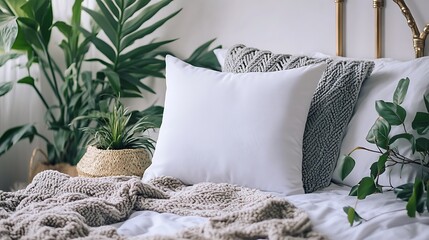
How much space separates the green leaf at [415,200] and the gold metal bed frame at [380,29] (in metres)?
0.78

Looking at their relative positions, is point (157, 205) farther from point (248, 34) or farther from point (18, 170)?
point (18, 170)

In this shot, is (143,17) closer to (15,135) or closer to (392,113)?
(15,135)

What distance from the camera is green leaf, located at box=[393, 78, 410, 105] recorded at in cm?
211

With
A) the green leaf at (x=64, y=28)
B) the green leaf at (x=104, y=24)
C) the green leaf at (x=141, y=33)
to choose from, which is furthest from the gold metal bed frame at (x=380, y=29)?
the green leaf at (x=64, y=28)

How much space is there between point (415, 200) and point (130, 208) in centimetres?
75

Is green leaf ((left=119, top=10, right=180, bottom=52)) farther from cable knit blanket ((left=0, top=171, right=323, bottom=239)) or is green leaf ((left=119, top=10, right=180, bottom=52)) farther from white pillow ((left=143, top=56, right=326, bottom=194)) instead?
cable knit blanket ((left=0, top=171, right=323, bottom=239))

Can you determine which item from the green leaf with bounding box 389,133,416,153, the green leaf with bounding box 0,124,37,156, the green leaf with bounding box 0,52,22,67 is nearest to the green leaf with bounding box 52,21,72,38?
the green leaf with bounding box 0,52,22,67

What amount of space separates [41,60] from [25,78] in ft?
0.66

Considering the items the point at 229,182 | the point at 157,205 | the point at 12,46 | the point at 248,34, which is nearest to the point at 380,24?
the point at 248,34

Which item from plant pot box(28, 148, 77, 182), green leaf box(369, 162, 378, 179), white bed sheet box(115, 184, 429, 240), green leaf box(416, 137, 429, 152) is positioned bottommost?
plant pot box(28, 148, 77, 182)

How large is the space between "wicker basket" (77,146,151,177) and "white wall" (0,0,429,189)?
A: 70cm

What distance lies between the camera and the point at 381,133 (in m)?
2.10

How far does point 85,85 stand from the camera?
327cm

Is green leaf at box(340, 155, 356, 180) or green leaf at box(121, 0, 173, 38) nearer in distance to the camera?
green leaf at box(340, 155, 356, 180)
